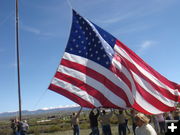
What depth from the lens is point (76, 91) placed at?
7797mm

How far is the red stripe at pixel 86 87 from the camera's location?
777 cm

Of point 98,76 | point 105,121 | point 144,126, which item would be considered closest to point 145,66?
point 98,76

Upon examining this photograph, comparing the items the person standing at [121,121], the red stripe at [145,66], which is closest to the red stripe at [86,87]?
the red stripe at [145,66]

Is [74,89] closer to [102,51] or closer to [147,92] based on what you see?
[102,51]

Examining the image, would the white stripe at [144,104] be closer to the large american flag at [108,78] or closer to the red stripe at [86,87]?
the large american flag at [108,78]

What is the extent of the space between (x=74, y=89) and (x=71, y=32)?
5.06ft

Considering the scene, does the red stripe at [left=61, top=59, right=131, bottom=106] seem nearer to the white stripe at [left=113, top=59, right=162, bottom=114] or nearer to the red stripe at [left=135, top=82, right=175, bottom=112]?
the white stripe at [left=113, top=59, right=162, bottom=114]

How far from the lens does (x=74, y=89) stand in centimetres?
780

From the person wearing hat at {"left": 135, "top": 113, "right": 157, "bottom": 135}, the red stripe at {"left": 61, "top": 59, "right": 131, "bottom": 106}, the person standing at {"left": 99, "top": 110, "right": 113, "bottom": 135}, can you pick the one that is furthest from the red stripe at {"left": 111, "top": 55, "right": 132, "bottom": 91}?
the person standing at {"left": 99, "top": 110, "right": 113, "bottom": 135}

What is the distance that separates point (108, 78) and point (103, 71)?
22 centimetres

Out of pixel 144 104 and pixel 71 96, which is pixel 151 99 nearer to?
pixel 144 104

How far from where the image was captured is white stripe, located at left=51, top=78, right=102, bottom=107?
7.75 metres

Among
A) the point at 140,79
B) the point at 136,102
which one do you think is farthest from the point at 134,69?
the point at 136,102

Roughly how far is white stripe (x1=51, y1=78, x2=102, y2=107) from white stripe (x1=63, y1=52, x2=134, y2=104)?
65 cm
